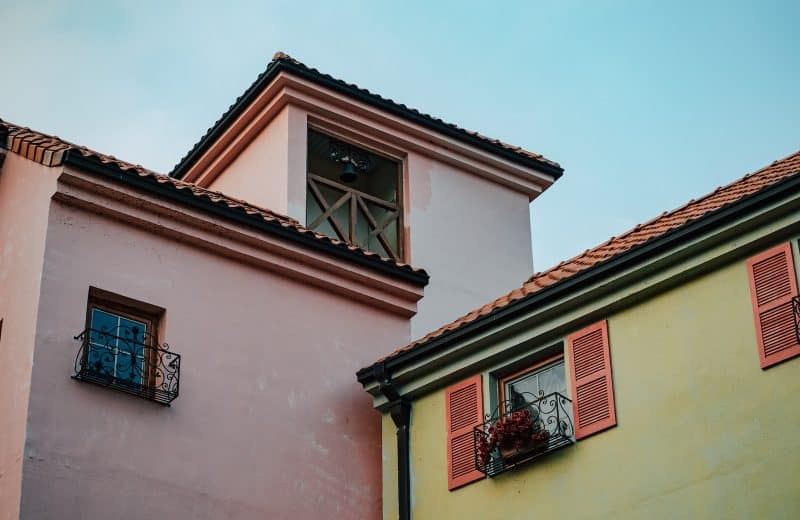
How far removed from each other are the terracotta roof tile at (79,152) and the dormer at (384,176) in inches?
155

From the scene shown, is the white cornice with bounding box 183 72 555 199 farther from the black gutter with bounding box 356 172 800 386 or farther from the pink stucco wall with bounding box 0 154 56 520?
the black gutter with bounding box 356 172 800 386

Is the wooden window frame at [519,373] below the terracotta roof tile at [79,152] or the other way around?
below

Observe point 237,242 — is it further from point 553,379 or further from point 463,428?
point 553,379

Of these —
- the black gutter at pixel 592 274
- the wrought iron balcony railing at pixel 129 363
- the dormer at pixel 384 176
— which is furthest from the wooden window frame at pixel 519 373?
the dormer at pixel 384 176

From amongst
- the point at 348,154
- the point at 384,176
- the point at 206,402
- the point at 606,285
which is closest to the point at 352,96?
the point at 348,154

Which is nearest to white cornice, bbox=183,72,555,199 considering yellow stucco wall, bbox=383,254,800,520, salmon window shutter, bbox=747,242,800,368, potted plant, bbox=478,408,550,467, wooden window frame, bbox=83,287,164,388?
wooden window frame, bbox=83,287,164,388

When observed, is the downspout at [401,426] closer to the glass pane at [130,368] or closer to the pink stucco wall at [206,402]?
the pink stucco wall at [206,402]

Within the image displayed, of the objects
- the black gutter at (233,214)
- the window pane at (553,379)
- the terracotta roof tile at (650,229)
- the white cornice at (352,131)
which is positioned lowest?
the window pane at (553,379)

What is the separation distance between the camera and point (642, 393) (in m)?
17.7

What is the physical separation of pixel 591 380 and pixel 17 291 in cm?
678

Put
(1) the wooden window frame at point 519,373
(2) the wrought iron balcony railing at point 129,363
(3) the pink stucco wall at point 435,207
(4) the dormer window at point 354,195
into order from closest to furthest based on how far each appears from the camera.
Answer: (2) the wrought iron balcony railing at point 129,363 < (1) the wooden window frame at point 519,373 < (3) the pink stucco wall at point 435,207 < (4) the dormer window at point 354,195

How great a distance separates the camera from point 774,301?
1684 centimetres

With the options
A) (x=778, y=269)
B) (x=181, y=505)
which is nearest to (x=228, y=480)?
(x=181, y=505)

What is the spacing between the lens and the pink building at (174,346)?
59.7 ft
